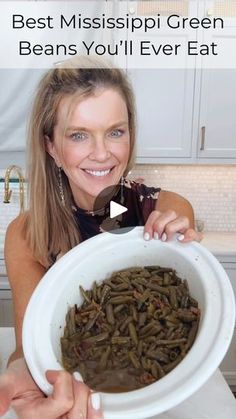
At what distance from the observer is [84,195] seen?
64cm

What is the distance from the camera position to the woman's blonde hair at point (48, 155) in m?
0.59

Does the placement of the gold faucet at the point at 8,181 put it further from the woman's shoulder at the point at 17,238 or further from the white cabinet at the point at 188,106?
the white cabinet at the point at 188,106

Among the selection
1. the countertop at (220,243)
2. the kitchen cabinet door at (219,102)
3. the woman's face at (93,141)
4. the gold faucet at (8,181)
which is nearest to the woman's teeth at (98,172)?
the woman's face at (93,141)

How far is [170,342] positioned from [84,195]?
0.89 feet

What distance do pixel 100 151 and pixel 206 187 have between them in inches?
18.0

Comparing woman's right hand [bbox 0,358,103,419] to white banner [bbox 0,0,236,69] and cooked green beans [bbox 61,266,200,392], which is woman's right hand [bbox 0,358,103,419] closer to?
cooked green beans [bbox 61,266,200,392]

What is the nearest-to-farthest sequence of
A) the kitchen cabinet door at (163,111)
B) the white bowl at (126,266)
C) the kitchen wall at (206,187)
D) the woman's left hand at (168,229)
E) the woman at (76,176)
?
the white bowl at (126,266) → the woman's left hand at (168,229) → the woman at (76,176) → the kitchen cabinet door at (163,111) → the kitchen wall at (206,187)

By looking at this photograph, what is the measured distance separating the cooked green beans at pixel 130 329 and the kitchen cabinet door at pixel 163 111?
0.26 metres

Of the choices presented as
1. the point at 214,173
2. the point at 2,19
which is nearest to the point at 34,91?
the point at 2,19

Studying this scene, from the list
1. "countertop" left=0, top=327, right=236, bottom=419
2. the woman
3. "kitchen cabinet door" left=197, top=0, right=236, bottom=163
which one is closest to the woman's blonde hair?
the woman

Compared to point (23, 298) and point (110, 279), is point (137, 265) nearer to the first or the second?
point (110, 279)

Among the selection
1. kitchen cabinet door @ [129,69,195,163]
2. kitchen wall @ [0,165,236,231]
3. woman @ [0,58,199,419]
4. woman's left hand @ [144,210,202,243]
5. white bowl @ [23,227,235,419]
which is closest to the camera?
white bowl @ [23,227,235,419]

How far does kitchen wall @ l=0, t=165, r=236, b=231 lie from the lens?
82 centimetres

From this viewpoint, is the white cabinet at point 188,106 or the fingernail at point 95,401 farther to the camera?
the white cabinet at point 188,106
